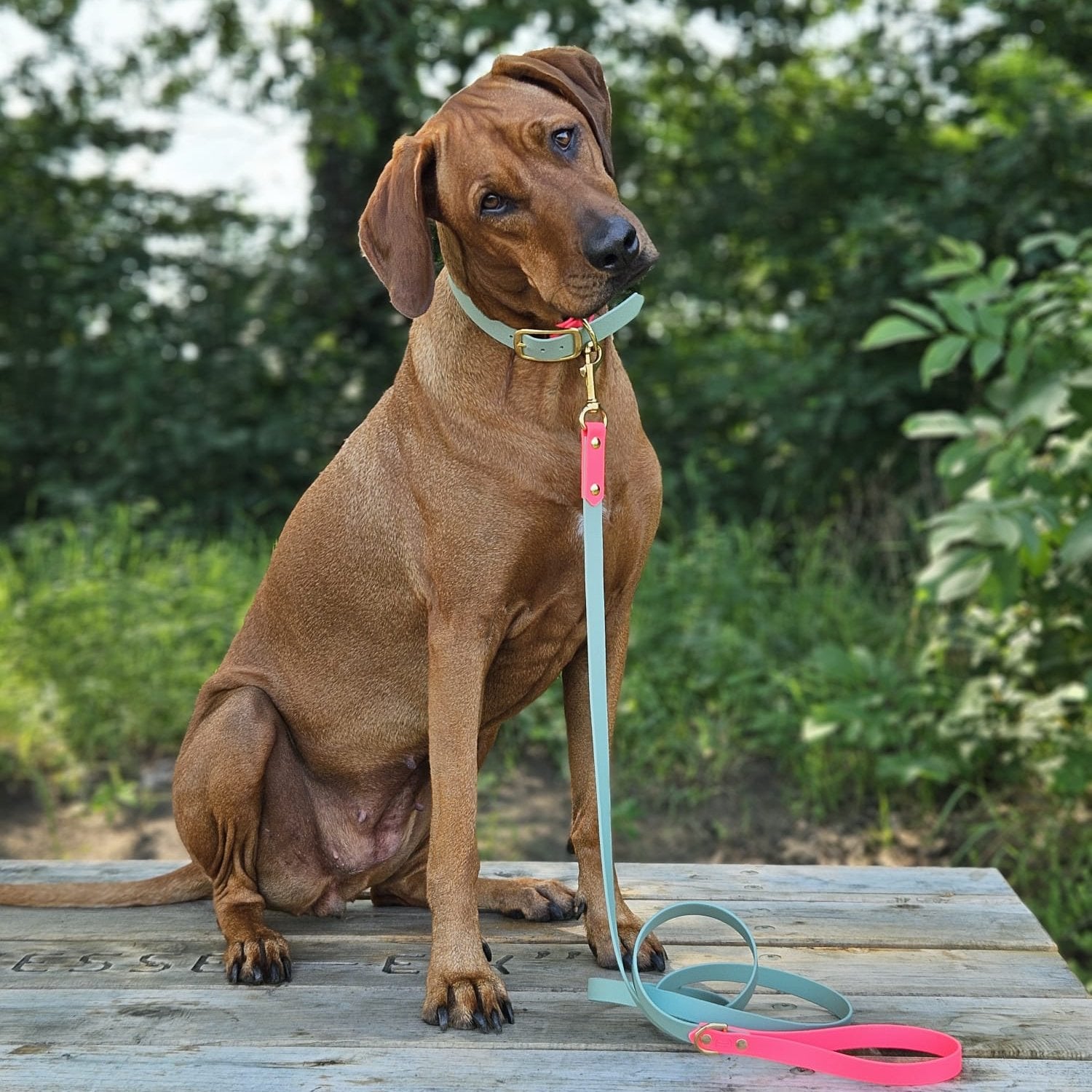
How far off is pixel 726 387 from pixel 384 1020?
19.0 ft

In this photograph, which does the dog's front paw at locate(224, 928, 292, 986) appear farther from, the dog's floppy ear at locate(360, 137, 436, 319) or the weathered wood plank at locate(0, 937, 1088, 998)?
the dog's floppy ear at locate(360, 137, 436, 319)

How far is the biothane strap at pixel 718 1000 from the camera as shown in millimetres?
2174

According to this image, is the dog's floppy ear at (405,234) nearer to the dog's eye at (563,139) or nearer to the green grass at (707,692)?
the dog's eye at (563,139)

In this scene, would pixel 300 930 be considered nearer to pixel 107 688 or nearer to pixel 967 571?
pixel 967 571

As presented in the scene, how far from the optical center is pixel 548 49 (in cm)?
256

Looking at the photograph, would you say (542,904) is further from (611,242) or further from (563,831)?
(563,831)

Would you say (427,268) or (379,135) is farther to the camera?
(379,135)

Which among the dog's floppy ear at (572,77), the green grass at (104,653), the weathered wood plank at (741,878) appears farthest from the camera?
the green grass at (104,653)

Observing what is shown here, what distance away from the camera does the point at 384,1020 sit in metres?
2.38

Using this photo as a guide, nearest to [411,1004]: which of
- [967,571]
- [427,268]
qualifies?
[427,268]

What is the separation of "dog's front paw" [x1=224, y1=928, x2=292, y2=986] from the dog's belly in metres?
0.21

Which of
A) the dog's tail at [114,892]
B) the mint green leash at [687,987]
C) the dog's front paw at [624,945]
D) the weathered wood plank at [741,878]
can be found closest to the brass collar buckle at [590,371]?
the mint green leash at [687,987]

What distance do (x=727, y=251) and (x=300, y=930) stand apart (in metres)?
7.08

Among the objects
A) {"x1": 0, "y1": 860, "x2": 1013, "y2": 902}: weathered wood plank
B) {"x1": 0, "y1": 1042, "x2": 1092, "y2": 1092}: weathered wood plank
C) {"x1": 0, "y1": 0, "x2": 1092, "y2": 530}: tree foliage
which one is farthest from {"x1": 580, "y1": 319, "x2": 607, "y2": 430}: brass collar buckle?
{"x1": 0, "y1": 0, "x2": 1092, "y2": 530}: tree foliage
